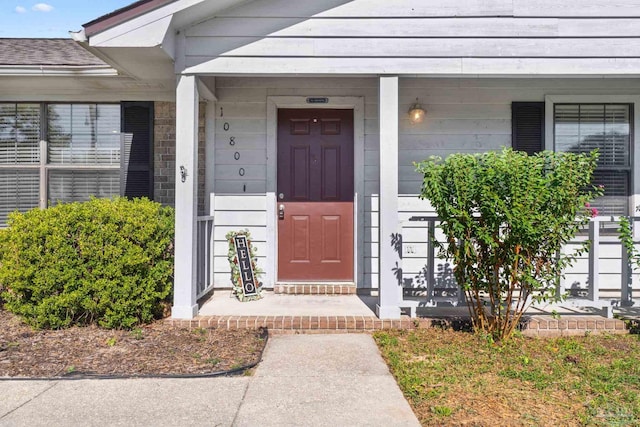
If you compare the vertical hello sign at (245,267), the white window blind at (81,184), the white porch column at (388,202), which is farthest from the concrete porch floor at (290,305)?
the white window blind at (81,184)

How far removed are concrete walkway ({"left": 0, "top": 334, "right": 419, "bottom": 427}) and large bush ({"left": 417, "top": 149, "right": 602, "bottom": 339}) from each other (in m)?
1.19

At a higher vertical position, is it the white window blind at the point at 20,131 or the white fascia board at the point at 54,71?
the white fascia board at the point at 54,71

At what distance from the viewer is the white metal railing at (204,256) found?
4.42 meters

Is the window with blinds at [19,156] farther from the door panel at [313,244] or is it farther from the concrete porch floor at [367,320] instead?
the door panel at [313,244]

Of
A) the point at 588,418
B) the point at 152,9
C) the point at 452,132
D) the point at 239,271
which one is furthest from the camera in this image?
the point at 452,132

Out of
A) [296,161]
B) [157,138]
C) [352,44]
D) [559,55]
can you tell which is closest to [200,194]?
[157,138]

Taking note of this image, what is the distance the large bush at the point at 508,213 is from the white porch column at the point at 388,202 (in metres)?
0.48

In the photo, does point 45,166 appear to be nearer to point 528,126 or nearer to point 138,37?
point 138,37

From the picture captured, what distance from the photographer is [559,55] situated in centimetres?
408

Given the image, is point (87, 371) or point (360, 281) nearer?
point (87, 371)

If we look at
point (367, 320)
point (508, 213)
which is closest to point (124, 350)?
point (367, 320)

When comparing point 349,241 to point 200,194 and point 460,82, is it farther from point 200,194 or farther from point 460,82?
point 460,82

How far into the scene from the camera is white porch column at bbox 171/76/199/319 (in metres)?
4.04

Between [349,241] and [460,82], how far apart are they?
220 cm
